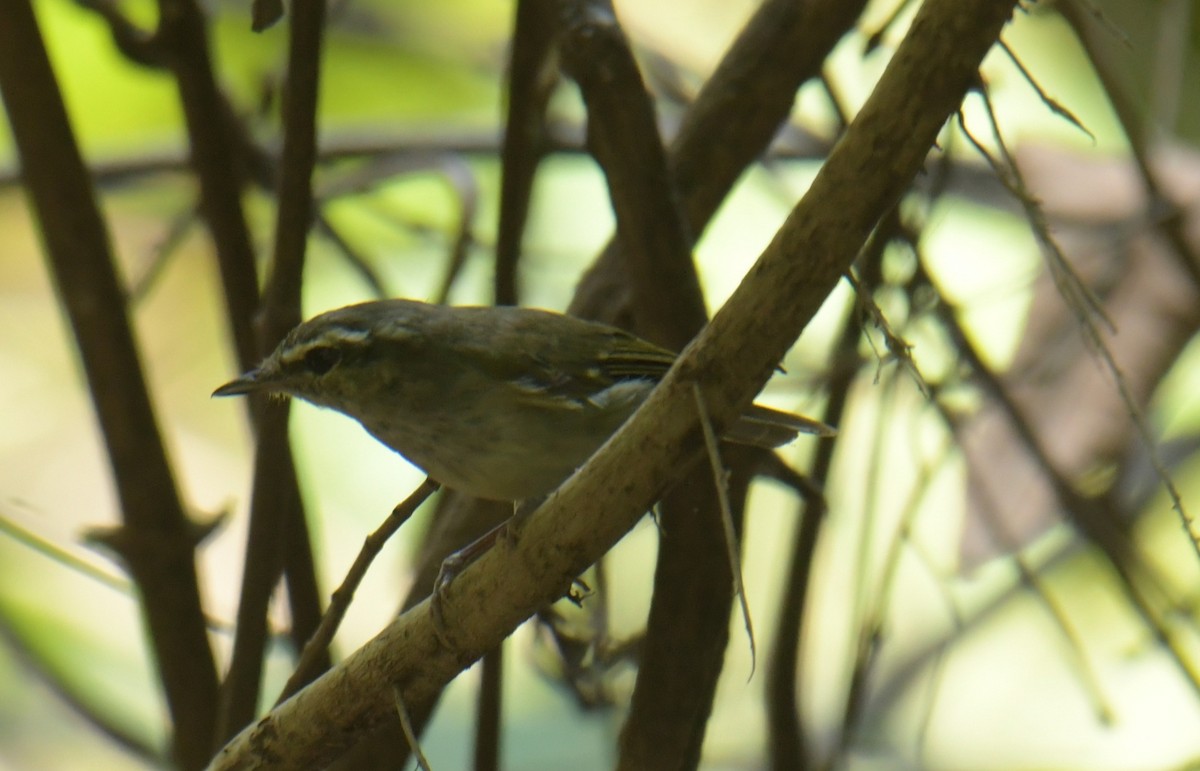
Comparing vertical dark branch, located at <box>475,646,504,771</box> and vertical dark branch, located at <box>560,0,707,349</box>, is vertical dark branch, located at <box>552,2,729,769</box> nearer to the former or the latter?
vertical dark branch, located at <box>560,0,707,349</box>

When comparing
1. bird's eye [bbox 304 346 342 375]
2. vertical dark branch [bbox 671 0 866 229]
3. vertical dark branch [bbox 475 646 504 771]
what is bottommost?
vertical dark branch [bbox 475 646 504 771]

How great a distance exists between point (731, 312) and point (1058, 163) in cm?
215

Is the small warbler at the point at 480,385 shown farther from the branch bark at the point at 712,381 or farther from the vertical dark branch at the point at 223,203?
the branch bark at the point at 712,381

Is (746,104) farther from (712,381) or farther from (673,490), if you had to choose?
(712,381)

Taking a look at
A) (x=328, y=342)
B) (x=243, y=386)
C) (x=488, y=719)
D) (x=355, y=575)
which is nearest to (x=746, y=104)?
(x=328, y=342)

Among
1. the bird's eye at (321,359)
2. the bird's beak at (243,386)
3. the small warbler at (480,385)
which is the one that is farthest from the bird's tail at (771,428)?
the bird's beak at (243,386)

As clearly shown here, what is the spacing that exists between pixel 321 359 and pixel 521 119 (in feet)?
2.00

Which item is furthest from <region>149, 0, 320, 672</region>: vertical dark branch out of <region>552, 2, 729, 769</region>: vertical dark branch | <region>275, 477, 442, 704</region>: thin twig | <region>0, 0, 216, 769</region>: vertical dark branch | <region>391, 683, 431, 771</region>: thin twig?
<region>391, 683, 431, 771</region>: thin twig

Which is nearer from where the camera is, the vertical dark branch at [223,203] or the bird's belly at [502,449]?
the bird's belly at [502,449]

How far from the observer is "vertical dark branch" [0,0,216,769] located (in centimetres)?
215

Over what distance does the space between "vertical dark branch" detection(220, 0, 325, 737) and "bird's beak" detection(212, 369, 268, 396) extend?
0.19 feet

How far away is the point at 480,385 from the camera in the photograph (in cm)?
202

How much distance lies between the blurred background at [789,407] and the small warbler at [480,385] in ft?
1.41

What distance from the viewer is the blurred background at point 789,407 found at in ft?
8.75
